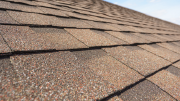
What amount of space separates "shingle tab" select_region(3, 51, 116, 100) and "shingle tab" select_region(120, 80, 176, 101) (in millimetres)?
145

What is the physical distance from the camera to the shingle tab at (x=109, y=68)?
0.87 m

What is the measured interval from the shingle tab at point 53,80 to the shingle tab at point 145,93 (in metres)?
0.15

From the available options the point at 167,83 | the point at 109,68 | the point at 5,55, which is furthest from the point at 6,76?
the point at 167,83

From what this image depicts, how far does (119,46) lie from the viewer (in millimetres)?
1538

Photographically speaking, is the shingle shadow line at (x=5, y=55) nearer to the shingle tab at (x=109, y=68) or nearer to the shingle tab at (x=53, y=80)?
the shingle tab at (x=53, y=80)

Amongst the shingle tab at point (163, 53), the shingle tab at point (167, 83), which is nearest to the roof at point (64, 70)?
the shingle tab at point (167, 83)

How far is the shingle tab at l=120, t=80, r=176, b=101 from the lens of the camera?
31.9 inches

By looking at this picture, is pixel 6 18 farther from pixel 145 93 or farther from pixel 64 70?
pixel 145 93

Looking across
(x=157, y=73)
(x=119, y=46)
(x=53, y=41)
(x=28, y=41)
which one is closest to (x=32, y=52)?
(x=28, y=41)

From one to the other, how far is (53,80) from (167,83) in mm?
1126

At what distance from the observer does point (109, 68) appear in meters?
0.99

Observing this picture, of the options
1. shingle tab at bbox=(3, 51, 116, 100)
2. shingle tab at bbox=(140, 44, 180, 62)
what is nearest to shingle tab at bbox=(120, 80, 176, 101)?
shingle tab at bbox=(3, 51, 116, 100)

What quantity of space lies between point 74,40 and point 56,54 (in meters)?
0.35

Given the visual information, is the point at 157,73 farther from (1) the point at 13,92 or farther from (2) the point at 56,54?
(1) the point at 13,92
